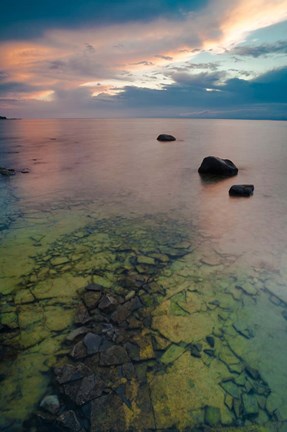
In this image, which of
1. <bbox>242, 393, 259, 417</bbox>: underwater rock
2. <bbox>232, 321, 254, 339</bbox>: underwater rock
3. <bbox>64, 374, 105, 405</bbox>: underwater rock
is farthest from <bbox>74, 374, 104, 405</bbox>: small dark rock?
<bbox>232, 321, 254, 339</bbox>: underwater rock

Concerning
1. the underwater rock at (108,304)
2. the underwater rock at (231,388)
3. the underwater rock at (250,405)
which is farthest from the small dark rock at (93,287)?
the underwater rock at (250,405)

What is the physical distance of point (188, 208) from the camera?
12250 millimetres

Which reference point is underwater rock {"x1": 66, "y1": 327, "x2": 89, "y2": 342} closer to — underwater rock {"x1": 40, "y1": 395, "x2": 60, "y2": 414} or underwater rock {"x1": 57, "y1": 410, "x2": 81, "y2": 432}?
underwater rock {"x1": 40, "y1": 395, "x2": 60, "y2": 414}

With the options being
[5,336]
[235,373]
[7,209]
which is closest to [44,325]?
[5,336]

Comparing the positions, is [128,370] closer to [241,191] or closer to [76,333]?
[76,333]

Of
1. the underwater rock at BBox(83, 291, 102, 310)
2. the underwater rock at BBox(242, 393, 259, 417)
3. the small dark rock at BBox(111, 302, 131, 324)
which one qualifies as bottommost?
the underwater rock at BBox(242, 393, 259, 417)

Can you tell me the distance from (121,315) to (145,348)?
3.04 ft

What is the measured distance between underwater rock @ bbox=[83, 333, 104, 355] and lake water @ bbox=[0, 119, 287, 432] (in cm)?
4

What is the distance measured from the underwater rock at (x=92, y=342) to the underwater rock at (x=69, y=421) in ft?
3.22

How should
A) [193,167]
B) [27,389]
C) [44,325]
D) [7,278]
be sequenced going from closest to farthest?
[27,389] → [44,325] → [7,278] → [193,167]

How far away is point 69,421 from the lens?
3.62 meters

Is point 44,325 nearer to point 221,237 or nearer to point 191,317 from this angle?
point 191,317

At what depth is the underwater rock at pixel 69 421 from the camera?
3.57 meters

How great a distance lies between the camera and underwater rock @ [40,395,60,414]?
3.77m
